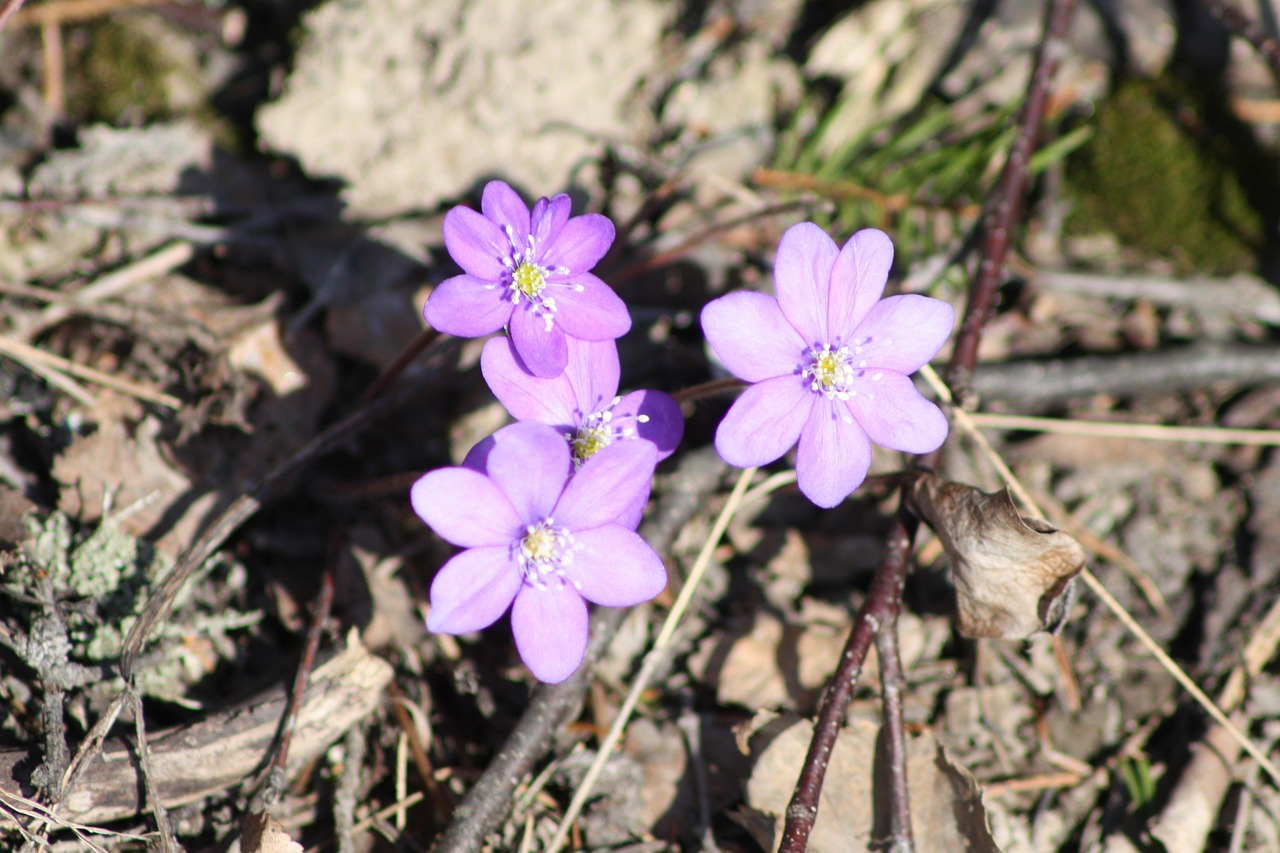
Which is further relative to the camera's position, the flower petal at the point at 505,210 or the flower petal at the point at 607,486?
the flower petal at the point at 505,210

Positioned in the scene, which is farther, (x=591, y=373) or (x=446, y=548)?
(x=446, y=548)

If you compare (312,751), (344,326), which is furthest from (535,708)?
(344,326)

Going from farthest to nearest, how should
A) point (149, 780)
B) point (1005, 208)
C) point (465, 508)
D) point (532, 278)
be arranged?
point (1005, 208) → point (532, 278) → point (149, 780) → point (465, 508)

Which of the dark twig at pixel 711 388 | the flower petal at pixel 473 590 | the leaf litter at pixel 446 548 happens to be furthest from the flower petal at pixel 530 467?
the leaf litter at pixel 446 548

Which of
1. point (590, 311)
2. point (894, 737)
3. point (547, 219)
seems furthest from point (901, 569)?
point (547, 219)

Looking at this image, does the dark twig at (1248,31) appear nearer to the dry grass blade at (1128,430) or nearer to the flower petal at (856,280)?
the dry grass blade at (1128,430)

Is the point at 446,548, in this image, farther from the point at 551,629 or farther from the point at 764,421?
the point at 764,421

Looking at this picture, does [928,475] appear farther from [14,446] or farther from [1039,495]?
[14,446]
